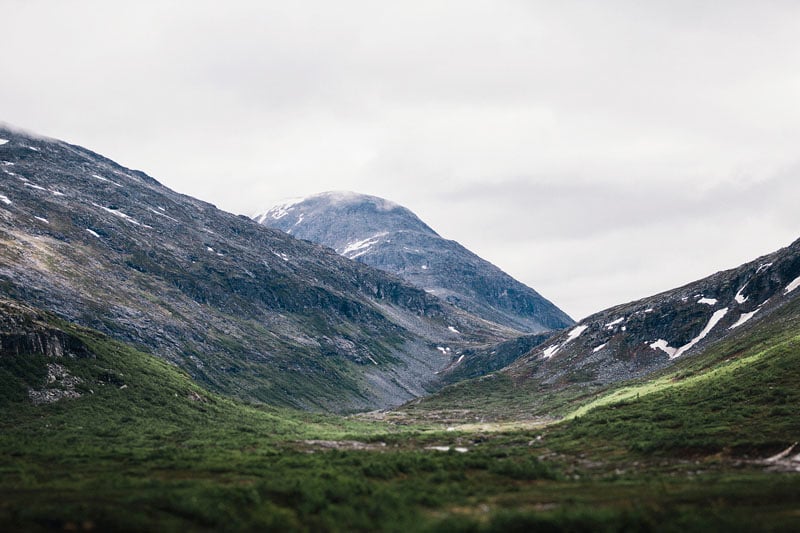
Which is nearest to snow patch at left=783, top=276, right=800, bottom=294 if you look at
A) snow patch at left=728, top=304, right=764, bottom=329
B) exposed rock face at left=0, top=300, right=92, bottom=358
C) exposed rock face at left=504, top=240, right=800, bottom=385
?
exposed rock face at left=504, top=240, right=800, bottom=385

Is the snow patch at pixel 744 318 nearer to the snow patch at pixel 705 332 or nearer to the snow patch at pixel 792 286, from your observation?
the snow patch at pixel 792 286

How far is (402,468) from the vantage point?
46.3 m

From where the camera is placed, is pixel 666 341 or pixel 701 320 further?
pixel 666 341

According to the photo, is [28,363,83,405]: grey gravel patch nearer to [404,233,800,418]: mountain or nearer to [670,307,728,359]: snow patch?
[404,233,800,418]: mountain

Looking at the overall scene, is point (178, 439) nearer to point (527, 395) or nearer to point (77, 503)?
point (77, 503)

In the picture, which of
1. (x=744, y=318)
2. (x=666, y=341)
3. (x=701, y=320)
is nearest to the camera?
(x=744, y=318)

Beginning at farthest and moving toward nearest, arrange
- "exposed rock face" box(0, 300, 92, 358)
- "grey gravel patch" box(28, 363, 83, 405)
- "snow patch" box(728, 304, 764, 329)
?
"snow patch" box(728, 304, 764, 329)
"exposed rock face" box(0, 300, 92, 358)
"grey gravel patch" box(28, 363, 83, 405)

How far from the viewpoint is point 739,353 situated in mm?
107500

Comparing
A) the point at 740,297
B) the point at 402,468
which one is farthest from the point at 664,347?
the point at 402,468

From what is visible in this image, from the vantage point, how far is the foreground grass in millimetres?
27938

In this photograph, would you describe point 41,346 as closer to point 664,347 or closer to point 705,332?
point 664,347

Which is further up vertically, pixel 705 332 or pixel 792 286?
pixel 792 286

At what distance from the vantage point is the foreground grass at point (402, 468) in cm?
2794

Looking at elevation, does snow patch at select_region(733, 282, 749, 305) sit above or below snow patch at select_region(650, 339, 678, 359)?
above
